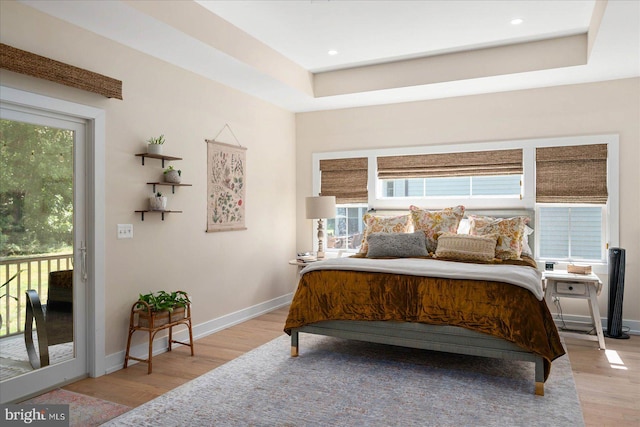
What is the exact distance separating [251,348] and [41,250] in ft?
6.11

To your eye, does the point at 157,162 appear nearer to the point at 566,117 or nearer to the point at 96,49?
the point at 96,49

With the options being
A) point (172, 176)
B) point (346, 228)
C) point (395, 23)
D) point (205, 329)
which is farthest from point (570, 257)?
point (172, 176)

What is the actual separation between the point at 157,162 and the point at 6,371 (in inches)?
74.4

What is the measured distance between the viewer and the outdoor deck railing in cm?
284

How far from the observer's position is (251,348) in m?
4.01

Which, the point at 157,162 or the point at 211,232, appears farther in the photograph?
the point at 211,232

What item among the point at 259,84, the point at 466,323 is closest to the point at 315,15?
the point at 259,84

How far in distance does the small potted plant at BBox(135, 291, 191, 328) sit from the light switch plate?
0.49 meters

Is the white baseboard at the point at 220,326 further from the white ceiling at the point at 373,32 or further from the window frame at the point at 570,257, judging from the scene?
the white ceiling at the point at 373,32

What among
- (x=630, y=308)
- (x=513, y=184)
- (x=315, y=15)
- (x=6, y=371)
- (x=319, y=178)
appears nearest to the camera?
(x=6, y=371)

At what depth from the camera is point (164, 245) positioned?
3.99m

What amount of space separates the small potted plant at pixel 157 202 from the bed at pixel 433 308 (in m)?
1.33

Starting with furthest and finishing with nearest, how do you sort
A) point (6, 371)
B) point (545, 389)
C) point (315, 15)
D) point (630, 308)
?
point (630, 308), point (315, 15), point (545, 389), point (6, 371)

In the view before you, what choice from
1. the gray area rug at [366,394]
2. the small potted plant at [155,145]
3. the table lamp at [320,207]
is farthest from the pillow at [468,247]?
the small potted plant at [155,145]
